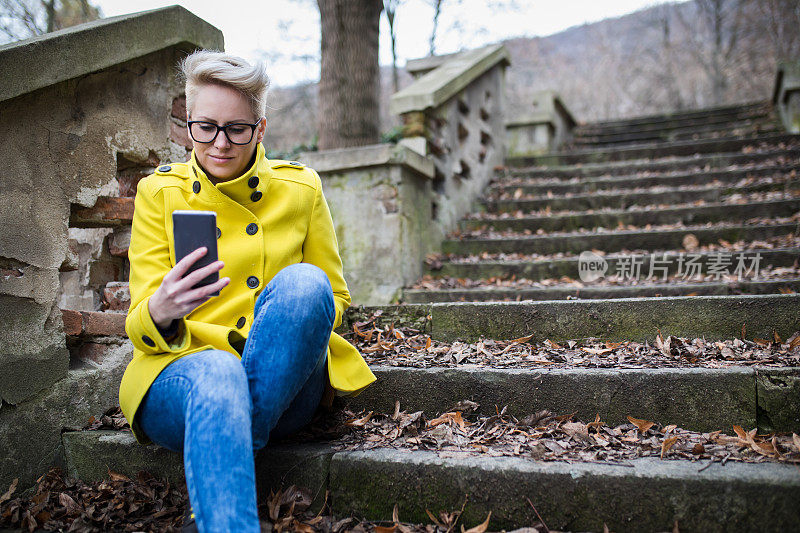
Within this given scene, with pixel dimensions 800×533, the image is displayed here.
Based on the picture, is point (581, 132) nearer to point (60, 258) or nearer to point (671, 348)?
point (671, 348)

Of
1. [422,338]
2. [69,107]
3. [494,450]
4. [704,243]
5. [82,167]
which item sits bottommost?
[494,450]

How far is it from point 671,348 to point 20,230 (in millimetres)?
2497

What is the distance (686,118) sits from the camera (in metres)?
7.99

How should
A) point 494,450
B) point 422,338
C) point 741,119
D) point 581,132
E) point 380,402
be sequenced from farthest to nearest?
point 581,132 < point 741,119 < point 422,338 < point 380,402 < point 494,450

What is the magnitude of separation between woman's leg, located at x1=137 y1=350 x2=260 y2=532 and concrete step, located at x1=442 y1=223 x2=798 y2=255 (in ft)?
9.52

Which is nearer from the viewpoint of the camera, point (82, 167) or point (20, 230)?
point (20, 230)

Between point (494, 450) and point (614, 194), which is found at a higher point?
point (614, 194)

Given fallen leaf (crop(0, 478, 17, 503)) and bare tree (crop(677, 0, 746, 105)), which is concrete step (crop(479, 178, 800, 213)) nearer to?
fallen leaf (crop(0, 478, 17, 503))

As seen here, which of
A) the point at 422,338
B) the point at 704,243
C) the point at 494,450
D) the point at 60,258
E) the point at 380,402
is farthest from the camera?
the point at 704,243

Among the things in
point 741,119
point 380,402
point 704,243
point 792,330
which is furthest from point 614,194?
point 741,119

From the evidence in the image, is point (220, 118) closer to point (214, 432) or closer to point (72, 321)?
point (214, 432)

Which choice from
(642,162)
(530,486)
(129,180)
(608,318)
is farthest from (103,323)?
(642,162)

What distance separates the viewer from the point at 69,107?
2.02 m

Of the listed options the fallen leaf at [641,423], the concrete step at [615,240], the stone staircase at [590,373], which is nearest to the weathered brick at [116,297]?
the stone staircase at [590,373]
